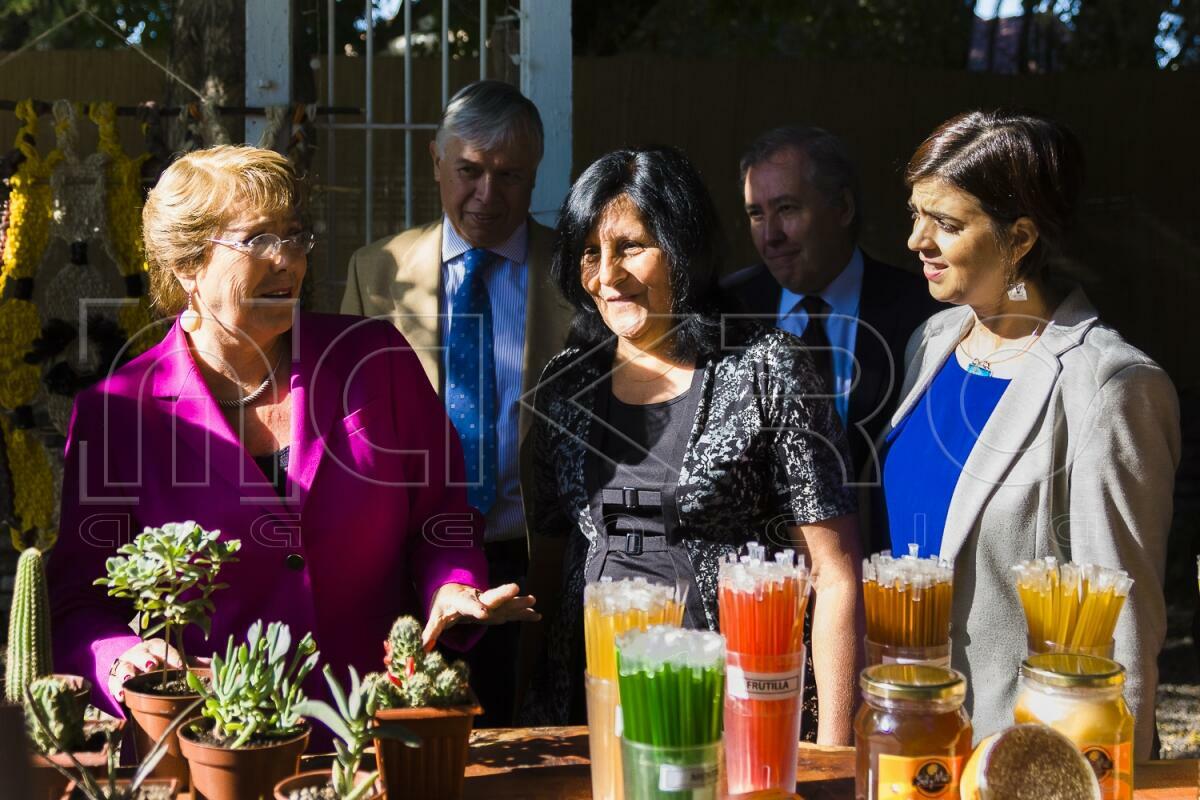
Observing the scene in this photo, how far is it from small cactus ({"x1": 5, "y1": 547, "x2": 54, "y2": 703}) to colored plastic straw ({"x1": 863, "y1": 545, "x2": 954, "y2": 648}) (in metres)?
1.06

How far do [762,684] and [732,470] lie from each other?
720mm

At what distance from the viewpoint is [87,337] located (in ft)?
12.9

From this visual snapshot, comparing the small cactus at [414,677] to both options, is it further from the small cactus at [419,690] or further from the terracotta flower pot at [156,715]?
the terracotta flower pot at [156,715]

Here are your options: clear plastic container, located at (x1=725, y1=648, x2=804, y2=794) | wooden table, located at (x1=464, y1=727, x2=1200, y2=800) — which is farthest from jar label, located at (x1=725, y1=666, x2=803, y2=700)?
wooden table, located at (x1=464, y1=727, x2=1200, y2=800)

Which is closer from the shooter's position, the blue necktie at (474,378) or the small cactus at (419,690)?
the small cactus at (419,690)

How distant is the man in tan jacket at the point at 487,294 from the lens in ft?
9.69

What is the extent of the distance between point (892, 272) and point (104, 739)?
220cm

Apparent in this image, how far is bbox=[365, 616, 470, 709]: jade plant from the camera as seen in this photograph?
1.55m

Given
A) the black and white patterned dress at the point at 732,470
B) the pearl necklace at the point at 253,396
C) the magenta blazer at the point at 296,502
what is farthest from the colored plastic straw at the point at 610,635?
the pearl necklace at the point at 253,396

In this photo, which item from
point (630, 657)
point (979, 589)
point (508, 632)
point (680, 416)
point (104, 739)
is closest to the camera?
point (630, 657)

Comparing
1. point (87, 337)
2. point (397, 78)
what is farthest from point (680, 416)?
point (397, 78)

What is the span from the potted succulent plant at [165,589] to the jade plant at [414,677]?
236 mm

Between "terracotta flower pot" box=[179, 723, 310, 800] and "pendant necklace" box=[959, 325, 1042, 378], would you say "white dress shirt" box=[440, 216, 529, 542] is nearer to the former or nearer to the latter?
"pendant necklace" box=[959, 325, 1042, 378]

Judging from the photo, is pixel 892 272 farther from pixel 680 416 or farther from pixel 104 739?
pixel 104 739
